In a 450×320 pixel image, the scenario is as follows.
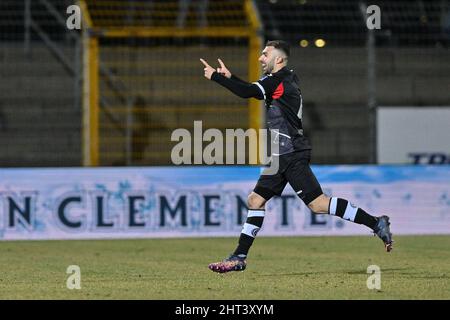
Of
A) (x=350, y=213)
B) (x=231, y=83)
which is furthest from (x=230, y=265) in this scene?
(x=231, y=83)

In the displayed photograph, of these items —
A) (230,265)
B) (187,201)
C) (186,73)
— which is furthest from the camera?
(186,73)

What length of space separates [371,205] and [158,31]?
4.26 m

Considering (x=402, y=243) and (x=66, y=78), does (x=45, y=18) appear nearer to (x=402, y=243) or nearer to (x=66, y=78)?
(x=66, y=78)

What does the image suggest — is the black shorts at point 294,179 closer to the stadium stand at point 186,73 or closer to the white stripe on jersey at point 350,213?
the white stripe on jersey at point 350,213

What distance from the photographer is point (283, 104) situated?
9953mm

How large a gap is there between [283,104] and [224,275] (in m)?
1.62

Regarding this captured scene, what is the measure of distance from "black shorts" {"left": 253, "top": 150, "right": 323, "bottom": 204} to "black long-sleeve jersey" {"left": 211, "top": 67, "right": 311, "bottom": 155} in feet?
0.27

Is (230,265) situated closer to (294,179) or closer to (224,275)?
(224,275)

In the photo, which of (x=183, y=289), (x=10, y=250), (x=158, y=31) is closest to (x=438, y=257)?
(x=183, y=289)

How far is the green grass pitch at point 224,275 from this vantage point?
8656 mm

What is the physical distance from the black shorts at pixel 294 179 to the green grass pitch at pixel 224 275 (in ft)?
2.46

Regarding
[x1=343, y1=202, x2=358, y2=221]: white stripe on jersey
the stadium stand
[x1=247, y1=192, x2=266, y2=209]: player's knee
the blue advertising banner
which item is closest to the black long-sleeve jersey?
[x1=247, y1=192, x2=266, y2=209]: player's knee

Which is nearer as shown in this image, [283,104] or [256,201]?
[283,104]
